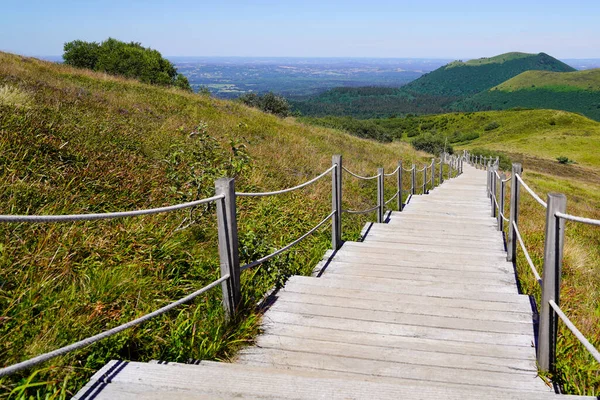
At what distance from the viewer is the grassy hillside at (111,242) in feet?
10.0

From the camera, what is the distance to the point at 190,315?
3707 millimetres

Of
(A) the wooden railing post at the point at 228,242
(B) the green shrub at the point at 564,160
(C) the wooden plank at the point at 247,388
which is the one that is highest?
(A) the wooden railing post at the point at 228,242

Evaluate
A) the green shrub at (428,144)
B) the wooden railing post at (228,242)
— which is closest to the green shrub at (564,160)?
the green shrub at (428,144)

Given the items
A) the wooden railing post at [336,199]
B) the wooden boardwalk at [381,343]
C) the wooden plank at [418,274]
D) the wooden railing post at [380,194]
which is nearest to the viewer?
the wooden boardwalk at [381,343]

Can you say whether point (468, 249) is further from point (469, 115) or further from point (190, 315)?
point (469, 115)

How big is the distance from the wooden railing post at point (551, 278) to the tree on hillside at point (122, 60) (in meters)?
36.9

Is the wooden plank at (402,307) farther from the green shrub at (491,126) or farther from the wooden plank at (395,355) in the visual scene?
the green shrub at (491,126)

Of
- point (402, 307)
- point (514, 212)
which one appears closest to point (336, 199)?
point (514, 212)

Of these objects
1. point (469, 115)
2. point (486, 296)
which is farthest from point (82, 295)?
point (469, 115)

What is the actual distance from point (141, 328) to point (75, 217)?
1297 millimetres

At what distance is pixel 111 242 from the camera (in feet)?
14.2

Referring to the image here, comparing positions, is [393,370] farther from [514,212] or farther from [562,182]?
[562,182]

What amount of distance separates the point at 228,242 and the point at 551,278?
2.22 meters

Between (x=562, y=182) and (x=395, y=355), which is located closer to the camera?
(x=395, y=355)
